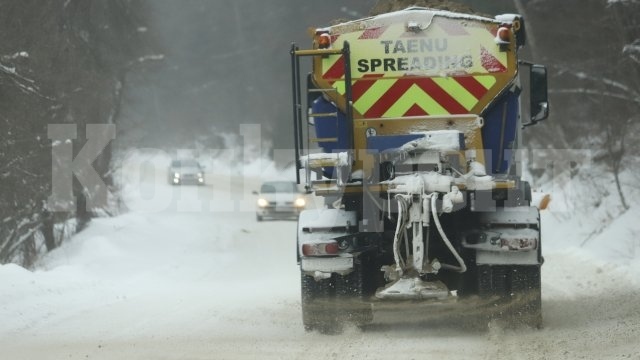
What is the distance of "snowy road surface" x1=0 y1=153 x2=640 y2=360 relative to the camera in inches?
347

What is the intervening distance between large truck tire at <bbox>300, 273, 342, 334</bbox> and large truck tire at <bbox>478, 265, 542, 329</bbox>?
4.55 feet

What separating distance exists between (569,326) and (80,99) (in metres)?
14.3

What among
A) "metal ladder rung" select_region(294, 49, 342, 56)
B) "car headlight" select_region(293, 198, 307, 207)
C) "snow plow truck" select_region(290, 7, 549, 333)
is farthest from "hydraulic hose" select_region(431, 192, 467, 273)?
"car headlight" select_region(293, 198, 307, 207)

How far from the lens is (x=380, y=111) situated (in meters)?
9.85

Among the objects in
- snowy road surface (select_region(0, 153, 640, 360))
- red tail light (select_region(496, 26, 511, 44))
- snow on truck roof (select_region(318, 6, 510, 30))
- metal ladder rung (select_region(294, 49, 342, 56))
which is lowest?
snowy road surface (select_region(0, 153, 640, 360))

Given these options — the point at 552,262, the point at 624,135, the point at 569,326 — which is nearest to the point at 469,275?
the point at 569,326

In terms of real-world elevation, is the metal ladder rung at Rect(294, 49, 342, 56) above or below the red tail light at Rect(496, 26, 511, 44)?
below

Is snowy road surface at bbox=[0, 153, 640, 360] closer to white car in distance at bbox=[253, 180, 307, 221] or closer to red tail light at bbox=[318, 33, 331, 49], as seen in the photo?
red tail light at bbox=[318, 33, 331, 49]

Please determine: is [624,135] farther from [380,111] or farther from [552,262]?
[380,111]

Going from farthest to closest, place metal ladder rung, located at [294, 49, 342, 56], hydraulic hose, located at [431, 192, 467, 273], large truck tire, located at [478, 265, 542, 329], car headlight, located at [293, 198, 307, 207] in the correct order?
car headlight, located at [293, 198, 307, 207]
large truck tire, located at [478, 265, 542, 329]
metal ladder rung, located at [294, 49, 342, 56]
hydraulic hose, located at [431, 192, 467, 273]

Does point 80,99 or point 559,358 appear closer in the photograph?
point 559,358

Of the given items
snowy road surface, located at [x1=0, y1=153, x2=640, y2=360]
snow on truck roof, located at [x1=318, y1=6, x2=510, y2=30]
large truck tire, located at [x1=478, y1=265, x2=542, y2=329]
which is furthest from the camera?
snow on truck roof, located at [x1=318, y1=6, x2=510, y2=30]

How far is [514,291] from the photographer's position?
9.72m

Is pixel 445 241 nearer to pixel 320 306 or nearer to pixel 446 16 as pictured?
pixel 320 306
